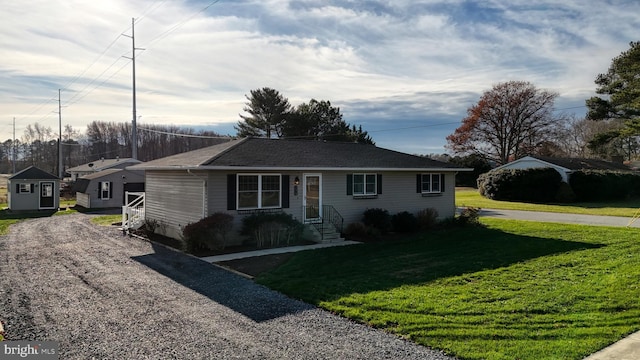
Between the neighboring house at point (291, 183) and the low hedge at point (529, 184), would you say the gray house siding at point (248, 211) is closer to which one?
the neighboring house at point (291, 183)

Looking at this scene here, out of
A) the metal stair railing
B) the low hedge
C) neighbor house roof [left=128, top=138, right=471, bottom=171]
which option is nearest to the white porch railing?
neighbor house roof [left=128, top=138, right=471, bottom=171]

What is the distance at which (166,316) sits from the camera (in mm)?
6469

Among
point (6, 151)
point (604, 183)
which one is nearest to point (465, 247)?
point (604, 183)

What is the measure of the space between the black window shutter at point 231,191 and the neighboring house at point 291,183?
0.03m

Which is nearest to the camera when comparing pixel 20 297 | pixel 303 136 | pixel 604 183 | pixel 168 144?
pixel 20 297

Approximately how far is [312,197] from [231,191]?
10.8 feet

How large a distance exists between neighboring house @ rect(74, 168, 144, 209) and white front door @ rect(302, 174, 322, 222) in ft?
66.0

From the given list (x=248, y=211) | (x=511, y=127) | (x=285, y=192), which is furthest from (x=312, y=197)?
(x=511, y=127)

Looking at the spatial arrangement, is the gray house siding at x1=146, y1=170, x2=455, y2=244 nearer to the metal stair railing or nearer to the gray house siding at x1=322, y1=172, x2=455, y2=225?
the gray house siding at x1=322, y1=172, x2=455, y2=225

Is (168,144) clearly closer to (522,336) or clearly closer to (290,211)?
(290,211)

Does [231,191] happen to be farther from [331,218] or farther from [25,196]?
[25,196]

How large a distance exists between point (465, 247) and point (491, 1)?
7.24m

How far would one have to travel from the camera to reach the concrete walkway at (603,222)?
5000mm

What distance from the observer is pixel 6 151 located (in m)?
83.2
